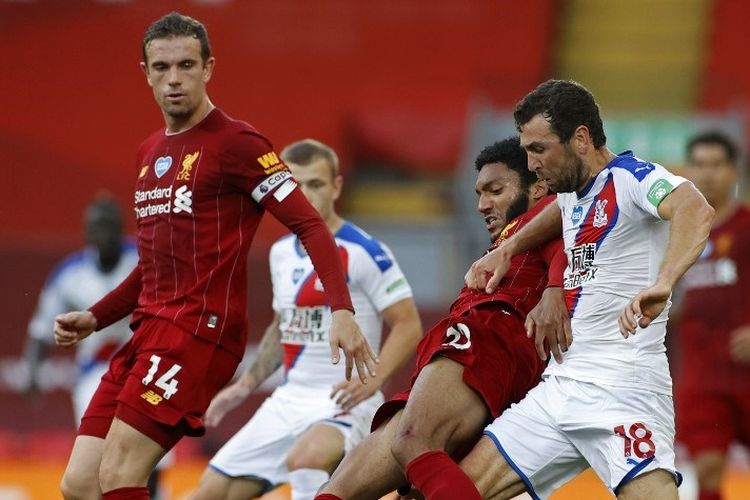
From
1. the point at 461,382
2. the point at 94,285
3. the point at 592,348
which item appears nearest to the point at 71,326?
the point at 461,382

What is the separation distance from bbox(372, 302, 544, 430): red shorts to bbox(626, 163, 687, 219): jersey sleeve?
76 cm

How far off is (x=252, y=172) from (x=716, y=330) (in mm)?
3973

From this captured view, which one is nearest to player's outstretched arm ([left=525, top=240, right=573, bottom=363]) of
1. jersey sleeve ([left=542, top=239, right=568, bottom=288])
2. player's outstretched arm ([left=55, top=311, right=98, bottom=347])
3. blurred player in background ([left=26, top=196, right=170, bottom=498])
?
jersey sleeve ([left=542, top=239, right=568, bottom=288])

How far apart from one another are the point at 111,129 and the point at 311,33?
2555mm

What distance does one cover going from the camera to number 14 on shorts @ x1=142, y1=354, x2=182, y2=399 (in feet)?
17.1

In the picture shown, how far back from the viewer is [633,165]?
5.04 meters

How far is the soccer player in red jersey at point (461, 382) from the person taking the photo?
501cm

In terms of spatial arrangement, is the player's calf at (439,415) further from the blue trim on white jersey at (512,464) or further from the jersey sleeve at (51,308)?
the jersey sleeve at (51,308)

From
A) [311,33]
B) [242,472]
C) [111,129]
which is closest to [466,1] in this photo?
[311,33]

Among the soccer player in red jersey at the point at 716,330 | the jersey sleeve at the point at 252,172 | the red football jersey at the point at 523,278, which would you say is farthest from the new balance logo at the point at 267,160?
the soccer player in red jersey at the point at 716,330

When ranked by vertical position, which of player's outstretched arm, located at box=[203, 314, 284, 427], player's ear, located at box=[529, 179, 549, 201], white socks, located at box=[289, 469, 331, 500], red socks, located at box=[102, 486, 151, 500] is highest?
player's ear, located at box=[529, 179, 549, 201]

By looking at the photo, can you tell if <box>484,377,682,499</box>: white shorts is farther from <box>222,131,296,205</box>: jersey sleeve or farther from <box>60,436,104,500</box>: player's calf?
<box>60,436,104,500</box>: player's calf

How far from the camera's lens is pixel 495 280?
209 inches

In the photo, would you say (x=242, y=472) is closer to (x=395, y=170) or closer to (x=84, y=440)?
(x=84, y=440)
